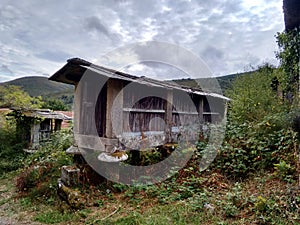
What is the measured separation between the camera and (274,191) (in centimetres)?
378

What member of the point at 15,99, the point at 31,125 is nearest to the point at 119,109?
the point at 31,125

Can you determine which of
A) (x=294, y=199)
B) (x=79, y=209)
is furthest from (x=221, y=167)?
(x=79, y=209)

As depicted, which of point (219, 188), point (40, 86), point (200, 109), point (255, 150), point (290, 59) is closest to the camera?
point (219, 188)

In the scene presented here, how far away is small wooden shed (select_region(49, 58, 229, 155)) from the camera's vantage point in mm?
5121

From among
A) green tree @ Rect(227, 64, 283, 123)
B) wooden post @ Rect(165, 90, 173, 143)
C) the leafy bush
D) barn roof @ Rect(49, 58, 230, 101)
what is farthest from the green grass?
green tree @ Rect(227, 64, 283, 123)

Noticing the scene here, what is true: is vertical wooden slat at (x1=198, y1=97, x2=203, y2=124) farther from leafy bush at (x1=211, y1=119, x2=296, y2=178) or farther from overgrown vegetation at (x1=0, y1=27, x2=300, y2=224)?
leafy bush at (x1=211, y1=119, x2=296, y2=178)

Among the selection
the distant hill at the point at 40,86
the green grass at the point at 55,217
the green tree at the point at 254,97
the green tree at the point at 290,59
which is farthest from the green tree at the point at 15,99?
the green tree at the point at 290,59

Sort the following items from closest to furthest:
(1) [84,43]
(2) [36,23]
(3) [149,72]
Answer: (3) [149,72] → (2) [36,23] → (1) [84,43]

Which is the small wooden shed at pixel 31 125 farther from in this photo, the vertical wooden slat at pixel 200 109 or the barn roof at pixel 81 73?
the vertical wooden slat at pixel 200 109

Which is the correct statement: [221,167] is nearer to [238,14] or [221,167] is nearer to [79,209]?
[79,209]

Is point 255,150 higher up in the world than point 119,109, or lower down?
lower down

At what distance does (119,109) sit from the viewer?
517cm

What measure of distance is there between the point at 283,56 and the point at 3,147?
11.7 metres

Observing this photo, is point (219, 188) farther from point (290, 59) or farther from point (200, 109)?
point (290, 59)
